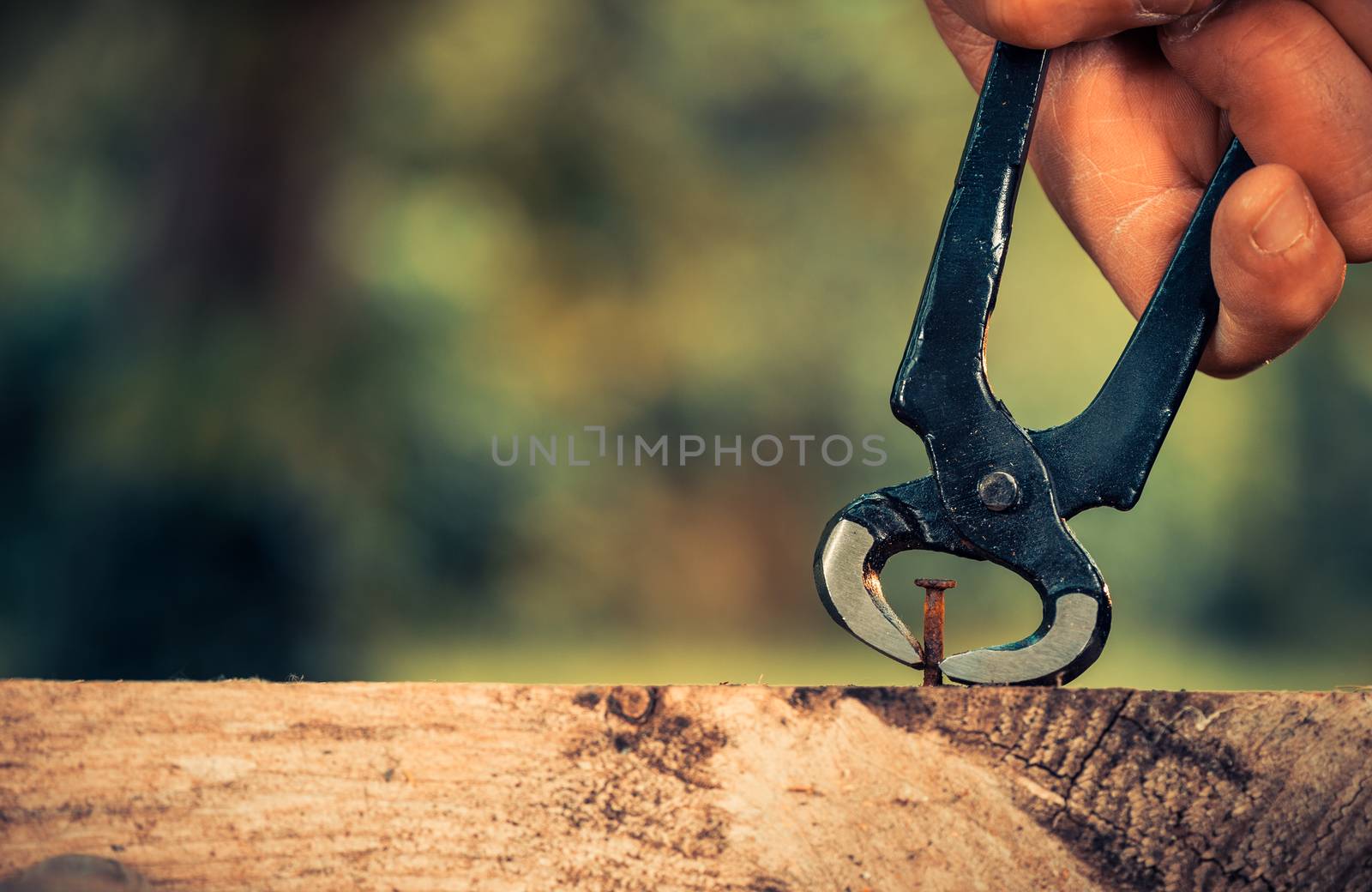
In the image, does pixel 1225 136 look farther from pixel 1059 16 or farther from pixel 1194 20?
pixel 1059 16

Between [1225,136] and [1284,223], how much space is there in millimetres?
191

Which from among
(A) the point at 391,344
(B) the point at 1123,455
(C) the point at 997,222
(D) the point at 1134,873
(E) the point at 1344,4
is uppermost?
(A) the point at 391,344

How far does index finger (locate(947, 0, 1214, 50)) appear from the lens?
2.03 feet

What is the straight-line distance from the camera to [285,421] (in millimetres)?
2203

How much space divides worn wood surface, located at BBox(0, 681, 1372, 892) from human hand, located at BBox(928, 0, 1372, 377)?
0.26 metres

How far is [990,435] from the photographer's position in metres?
0.62

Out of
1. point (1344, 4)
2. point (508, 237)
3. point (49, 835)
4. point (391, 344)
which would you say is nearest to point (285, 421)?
point (391, 344)

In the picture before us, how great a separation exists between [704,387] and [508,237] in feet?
1.64

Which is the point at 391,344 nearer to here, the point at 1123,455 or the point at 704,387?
the point at 704,387

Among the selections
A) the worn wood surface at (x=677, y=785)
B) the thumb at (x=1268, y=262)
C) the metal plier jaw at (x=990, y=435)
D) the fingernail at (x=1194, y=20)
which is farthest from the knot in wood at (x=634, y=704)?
the fingernail at (x=1194, y=20)

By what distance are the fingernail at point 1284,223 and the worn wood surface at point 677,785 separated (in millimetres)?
250

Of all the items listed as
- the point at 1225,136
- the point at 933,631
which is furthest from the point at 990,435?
the point at 1225,136

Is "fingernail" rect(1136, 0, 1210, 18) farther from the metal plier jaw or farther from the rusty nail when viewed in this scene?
the rusty nail

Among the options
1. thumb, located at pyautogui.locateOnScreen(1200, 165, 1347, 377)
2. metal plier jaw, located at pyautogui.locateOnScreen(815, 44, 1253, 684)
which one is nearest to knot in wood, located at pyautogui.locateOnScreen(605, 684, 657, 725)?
metal plier jaw, located at pyautogui.locateOnScreen(815, 44, 1253, 684)
